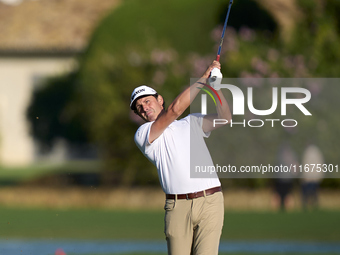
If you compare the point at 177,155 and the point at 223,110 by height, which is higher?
the point at 223,110

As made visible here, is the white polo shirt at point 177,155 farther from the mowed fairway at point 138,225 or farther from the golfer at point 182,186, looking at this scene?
the mowed fairway at point 138,225

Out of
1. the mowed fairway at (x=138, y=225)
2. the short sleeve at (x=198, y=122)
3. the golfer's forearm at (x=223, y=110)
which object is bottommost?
the mowed fairway at (x=138, y=225)

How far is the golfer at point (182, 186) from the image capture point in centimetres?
704

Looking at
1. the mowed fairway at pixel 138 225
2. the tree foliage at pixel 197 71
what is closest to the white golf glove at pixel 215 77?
the mowed fairway at pixel 138 225

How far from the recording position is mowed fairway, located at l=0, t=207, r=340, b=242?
16312 millimetres

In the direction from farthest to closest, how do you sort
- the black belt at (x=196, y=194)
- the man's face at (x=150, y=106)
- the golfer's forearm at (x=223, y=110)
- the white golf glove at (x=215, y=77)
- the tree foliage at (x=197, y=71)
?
the tree foliage at (x=197, y=71), the man's face at (x=150, y=106), the golfer's forearm at (x=223, y=110), the black belt at (x=196, y=194), the white golf glove at (x=215, y=77)

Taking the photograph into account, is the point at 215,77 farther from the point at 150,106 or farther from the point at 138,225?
the point at 138,225

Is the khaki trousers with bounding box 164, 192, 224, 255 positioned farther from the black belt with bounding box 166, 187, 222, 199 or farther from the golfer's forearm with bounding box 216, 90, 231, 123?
the golfer's forearm with bounding box 216, 90, 231, 123

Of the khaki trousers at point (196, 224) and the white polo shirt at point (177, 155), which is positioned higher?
the white polo shirt at point (177, 155)

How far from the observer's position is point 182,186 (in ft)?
23.2

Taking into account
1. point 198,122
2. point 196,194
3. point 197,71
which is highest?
point 197,71

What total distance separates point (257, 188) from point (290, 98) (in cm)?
288

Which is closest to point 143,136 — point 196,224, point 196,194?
point 196,194

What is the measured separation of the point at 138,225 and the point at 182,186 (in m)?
11.3
